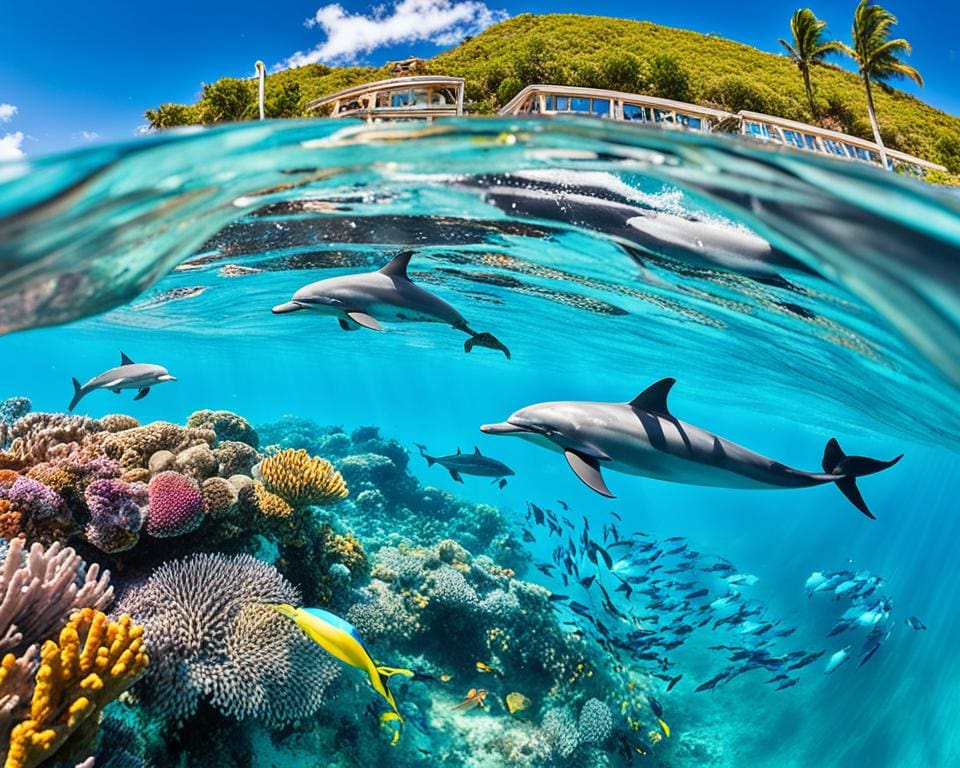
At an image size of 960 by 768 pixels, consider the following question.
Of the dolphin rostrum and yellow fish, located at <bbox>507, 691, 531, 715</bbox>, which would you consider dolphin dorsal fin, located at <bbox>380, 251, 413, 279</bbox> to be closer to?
the dolphin rostrum

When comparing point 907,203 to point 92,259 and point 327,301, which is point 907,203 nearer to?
point 327,301

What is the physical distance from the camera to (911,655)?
78.9 ft

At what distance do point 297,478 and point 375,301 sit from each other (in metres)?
2.81

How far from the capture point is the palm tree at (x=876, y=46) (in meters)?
37.4

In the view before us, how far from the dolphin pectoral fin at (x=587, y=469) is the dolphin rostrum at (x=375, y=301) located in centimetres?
199

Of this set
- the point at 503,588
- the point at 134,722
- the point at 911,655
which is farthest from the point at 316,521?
the point at 911,655

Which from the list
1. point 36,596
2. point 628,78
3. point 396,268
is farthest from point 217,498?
point 628,78

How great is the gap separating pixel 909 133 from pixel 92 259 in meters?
59.9

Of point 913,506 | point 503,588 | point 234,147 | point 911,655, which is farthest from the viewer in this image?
point 913,506

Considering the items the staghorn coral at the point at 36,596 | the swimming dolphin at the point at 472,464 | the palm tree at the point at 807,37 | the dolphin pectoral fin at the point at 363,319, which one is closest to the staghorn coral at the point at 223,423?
the swimming dolphin at the point at 472,464

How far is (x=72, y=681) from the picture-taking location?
351 cm

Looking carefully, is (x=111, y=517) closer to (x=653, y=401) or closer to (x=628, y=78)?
(x=653, y=401)

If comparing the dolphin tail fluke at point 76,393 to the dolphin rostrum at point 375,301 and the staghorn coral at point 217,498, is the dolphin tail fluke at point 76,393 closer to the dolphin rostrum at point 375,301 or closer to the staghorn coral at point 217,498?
the staghorn coral at point 217,498

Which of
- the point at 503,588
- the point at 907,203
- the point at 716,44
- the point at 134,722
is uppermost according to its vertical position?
the point at 716,44
